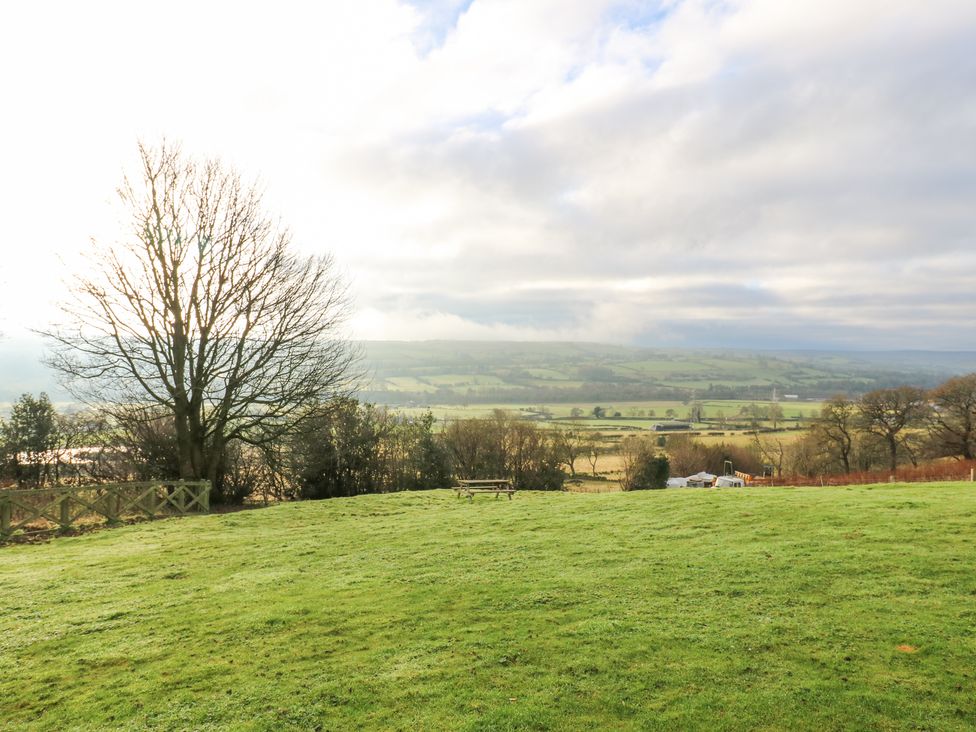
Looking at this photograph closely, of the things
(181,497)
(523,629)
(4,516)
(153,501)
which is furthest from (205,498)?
(523,629)

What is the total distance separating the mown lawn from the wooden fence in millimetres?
3248

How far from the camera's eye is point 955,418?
152 feet

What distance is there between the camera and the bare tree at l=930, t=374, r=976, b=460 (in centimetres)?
4472

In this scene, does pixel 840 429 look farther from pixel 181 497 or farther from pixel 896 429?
pixel 181 497

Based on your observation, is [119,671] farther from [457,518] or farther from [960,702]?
[457,518]

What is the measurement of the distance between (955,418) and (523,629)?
178ft

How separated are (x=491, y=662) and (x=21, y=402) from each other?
42.5 m

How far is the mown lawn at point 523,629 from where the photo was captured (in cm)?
539

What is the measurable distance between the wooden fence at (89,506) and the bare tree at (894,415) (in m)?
54.0

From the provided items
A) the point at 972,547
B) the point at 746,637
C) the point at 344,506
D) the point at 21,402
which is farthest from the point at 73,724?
the point at 21,402

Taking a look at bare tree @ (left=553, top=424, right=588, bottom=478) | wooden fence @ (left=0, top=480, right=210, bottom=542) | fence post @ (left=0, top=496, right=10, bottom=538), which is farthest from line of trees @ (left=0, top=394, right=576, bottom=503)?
bare tree @ (left=553, top=424, right=588, bottom=478)

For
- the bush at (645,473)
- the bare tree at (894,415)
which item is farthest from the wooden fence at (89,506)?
the bare tree at (894,415)

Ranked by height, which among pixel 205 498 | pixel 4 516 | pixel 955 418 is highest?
pixel 4 516

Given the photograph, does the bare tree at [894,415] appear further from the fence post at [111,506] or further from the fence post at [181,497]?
the fence post at [111,506]
